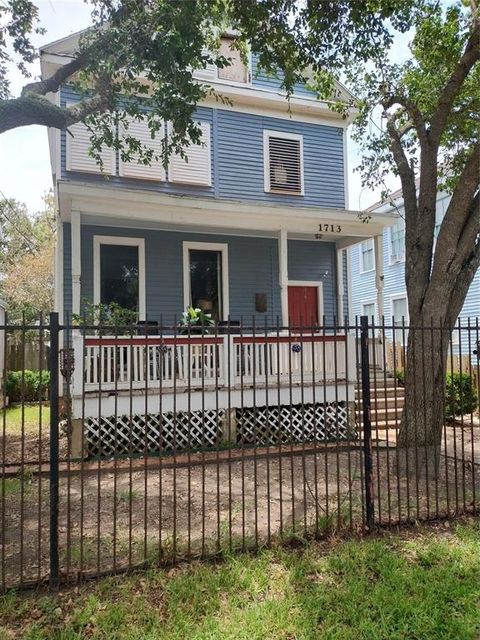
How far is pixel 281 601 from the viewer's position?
345 centimetres

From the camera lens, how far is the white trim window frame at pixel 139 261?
1097cm

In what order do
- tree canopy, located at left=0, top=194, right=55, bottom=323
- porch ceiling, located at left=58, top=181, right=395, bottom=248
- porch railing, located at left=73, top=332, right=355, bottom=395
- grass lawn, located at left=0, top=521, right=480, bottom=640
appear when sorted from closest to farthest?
grass lawn, located at left=0, top=521, right=480, bottom=640
porch railing, located at left=73, top=332, right=355, bottom=395
porch ceiling, located at left=58, top=181, right=395, bottom=248
tree canopy, located at left=0, top=194, right=55, bottom=323

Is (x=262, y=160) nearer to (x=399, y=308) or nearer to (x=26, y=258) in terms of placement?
(x=399, y=308)

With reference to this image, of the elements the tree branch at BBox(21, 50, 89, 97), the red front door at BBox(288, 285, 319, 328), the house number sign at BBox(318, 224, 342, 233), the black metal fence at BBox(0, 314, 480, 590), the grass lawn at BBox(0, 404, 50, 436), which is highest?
the tree branch at BBox(21, 50, 89, 97)

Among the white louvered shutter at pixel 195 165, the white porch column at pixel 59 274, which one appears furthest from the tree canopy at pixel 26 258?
the white louvered shutter at pixel 195 165

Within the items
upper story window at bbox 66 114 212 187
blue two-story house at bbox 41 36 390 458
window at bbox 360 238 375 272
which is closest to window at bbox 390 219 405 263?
window at bbox 360 238 375 272

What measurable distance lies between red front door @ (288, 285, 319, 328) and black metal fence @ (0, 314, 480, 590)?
315 cm

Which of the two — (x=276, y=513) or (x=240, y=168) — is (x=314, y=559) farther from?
(x=240, y=168)

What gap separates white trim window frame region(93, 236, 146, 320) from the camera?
36.0 ft

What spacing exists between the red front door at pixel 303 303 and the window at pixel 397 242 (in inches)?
340

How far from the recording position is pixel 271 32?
7.67 m

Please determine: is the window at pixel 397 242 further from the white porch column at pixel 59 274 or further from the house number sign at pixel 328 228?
the white porch column at pixel 59 274

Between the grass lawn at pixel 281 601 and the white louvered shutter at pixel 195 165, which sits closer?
the grass lawn at pixel 281 601

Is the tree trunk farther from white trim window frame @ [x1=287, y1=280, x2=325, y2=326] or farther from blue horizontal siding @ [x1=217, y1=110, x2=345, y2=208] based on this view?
blue horizontal siding @ [x1=217, y1=110, x2=345, y2=208]
